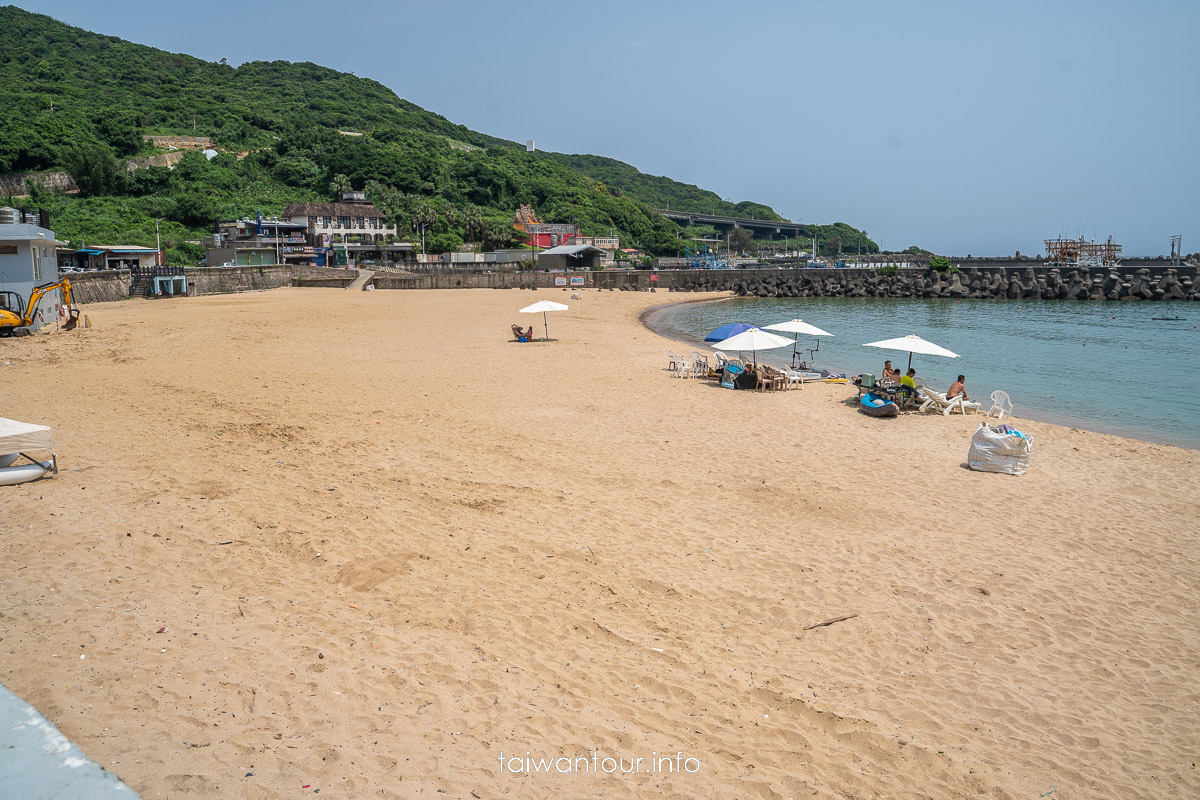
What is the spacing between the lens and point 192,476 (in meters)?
8.29

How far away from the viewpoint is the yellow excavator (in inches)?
783

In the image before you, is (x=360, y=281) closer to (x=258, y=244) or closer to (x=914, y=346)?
(x=258, y=244)

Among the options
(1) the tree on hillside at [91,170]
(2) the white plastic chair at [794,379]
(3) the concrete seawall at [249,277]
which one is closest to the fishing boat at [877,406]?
(2) the white plastic chair at [794,379]

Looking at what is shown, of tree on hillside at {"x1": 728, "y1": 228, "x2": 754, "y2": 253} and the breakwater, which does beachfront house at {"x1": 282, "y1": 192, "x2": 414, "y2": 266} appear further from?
tree on hillside at {"x1": 728, "y1": 228, "x2": 754, "y2": 253}

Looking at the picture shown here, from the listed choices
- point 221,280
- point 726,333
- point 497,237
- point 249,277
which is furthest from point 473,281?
point 726,333

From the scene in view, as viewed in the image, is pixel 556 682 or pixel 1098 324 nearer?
pixel 556 682

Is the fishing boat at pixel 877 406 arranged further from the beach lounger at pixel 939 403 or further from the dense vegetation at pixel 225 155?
the dense vegetation at pixel 225 155

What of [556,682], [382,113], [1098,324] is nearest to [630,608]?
[556,682]

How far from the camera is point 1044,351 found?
29.3m

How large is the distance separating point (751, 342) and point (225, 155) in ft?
337

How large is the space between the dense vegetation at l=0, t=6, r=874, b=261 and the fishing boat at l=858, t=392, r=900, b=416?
211 feet

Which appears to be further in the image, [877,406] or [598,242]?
[598,242]

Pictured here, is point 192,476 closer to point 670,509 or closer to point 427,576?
point 427,576

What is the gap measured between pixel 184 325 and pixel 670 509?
2314 cm
